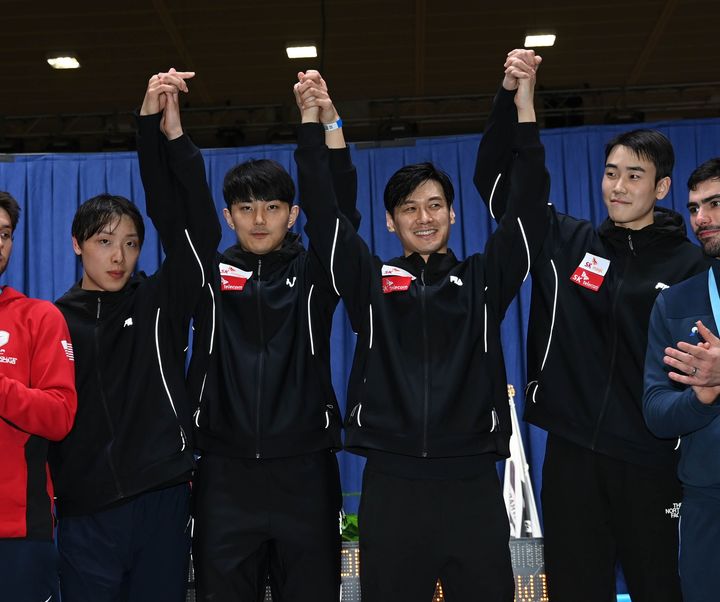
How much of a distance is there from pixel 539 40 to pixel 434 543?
7450 millimetres

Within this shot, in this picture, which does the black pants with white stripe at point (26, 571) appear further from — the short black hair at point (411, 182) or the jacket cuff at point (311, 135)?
the short black hair at point (411, 182)

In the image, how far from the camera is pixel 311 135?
2.60m

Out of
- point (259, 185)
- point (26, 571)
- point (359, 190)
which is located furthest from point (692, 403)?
point (359, 190)

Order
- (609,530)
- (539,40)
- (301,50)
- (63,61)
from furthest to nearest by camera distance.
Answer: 1. (63,61)
2. (301,50)
3. (539,40)
4. (609,530)

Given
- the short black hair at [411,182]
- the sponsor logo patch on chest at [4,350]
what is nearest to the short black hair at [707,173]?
the short black hair at [411,182]

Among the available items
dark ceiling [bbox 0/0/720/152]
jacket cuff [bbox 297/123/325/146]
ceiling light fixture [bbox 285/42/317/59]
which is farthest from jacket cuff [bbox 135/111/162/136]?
ceiling light fixture [bbox 285/42/317/59]

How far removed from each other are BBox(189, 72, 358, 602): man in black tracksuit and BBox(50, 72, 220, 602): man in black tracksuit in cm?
8

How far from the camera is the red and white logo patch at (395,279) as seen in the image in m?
2.61

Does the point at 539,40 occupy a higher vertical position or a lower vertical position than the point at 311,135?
higher

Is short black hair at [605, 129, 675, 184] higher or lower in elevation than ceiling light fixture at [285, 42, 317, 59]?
lower

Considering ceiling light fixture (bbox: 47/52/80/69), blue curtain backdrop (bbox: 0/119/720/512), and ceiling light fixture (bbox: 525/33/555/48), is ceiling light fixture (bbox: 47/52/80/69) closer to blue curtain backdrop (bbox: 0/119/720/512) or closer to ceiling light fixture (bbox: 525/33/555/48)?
blue curtain backdrop (bbox: 0/119/720/512)

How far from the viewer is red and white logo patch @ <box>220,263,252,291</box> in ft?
8.93

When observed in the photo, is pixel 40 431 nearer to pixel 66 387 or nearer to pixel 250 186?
pixel 66 387

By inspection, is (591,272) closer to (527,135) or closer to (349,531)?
(527,135)
